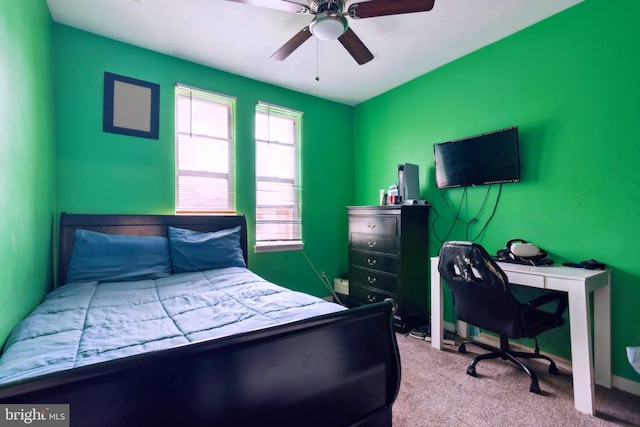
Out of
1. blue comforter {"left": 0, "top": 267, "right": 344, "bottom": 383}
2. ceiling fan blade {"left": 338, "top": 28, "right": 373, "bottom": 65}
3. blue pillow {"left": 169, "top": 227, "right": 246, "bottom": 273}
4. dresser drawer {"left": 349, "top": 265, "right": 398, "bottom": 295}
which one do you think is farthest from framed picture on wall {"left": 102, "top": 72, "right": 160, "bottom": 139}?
dresser drawer {"left": 349, "top": 265, "right": 398, "bottom": 295}

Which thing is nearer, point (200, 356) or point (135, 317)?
point (200, 356)

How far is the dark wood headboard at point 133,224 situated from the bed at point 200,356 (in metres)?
0.32

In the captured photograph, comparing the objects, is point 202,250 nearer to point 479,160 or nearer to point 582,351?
point 479,160

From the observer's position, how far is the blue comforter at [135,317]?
41.6 inches

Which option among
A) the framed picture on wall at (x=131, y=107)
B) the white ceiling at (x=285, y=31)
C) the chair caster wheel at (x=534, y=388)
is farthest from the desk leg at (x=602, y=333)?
the framed picture on wall at (x=131, y=107)

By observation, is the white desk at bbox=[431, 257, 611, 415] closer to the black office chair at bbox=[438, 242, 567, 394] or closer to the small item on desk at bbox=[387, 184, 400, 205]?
the black office chair at bbox=[438, 242, 567, 394]

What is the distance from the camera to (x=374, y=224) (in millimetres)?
3105

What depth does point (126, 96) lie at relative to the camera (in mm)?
2643

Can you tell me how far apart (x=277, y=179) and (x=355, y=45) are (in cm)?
176

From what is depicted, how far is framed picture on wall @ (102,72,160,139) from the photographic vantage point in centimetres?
257

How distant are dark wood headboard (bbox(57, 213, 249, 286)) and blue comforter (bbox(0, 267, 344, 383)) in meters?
0.51

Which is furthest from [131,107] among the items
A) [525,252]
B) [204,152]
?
[525,252]

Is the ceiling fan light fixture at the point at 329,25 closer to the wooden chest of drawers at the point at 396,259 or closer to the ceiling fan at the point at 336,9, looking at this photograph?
the ceiling fan at the point at 336,9

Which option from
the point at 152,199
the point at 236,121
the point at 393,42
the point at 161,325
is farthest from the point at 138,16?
the point at 161,325
